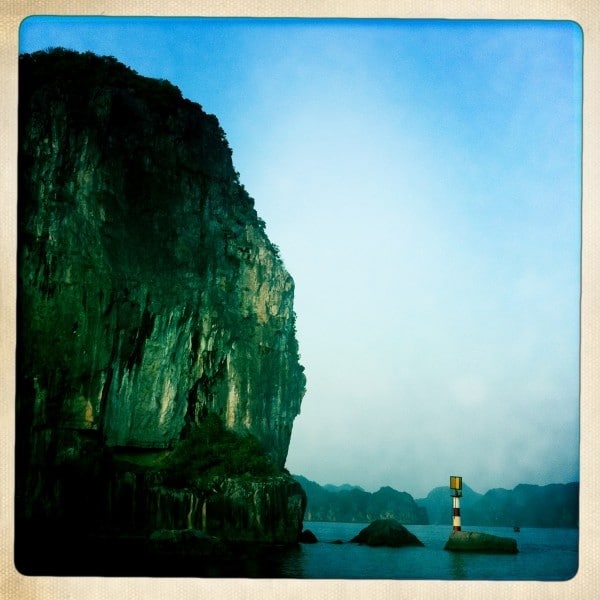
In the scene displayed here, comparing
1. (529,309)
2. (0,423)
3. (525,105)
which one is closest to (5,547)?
(0,423)

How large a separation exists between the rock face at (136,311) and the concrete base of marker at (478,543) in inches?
63.6

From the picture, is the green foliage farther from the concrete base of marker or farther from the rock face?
the concrete base of marker

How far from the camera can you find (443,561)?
6.80m

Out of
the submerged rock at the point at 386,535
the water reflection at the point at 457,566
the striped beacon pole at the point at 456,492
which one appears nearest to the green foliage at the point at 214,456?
the submerged rock at the point at 386,535

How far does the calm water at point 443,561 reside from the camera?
6.39 metres

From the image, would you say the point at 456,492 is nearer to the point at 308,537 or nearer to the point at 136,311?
the point at 308,537

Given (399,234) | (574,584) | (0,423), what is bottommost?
(574,584)

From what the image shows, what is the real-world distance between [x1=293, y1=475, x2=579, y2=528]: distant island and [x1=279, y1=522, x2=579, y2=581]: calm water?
2.8 inches

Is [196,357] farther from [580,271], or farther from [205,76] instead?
[580,271]

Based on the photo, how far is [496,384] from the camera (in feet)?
23.3

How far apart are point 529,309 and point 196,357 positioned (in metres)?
3.71

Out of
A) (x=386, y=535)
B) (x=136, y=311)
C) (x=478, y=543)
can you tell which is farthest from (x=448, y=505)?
(x=136, y=311)

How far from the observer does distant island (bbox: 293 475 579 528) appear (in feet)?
22.0

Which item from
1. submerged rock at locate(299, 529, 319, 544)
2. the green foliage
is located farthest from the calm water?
the green foliage
